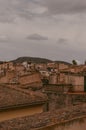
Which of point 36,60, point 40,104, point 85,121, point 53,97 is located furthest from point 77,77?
point 36,60

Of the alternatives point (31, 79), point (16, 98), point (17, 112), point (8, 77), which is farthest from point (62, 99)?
point (8, 77)

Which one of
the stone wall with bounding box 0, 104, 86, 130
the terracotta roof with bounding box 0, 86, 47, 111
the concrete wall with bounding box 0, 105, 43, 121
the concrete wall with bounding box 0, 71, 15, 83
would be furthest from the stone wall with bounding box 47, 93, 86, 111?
the concrete wall with bounding box 0, 71, 15, 83

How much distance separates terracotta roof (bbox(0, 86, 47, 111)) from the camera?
16.1 metres

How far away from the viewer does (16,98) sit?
17.3m

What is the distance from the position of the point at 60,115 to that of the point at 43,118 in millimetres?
989

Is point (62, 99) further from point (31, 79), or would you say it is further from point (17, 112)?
point (31, 79)

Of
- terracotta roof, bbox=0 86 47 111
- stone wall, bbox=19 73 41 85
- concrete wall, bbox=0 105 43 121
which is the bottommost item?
concrete wall, bbox=0 105 43 121

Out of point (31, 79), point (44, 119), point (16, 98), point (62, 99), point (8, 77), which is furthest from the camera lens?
point (8, 77)

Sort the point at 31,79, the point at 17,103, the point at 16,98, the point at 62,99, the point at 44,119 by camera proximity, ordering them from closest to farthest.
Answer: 1. the point at 44,119
2. the point at 17,103
3. the point at 16,98
4. the point at 62,99
5. the point at 31,79

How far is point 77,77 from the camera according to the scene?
36906 mm

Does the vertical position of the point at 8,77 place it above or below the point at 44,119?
above

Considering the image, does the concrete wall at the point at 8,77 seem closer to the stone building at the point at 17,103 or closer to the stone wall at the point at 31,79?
the stone wall at the point at 31,79

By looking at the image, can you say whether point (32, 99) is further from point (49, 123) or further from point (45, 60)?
point (45, 60)

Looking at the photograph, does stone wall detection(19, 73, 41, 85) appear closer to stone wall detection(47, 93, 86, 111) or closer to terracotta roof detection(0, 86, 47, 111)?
stone wall detection(47, 93, 86, 111)
